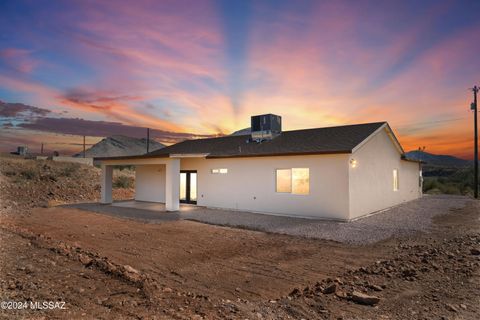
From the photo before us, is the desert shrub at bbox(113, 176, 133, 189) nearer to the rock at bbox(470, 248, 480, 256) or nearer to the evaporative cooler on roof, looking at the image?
the evaporative cooler on roof

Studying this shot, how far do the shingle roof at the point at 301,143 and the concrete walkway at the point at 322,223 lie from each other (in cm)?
270

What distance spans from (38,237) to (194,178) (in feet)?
29.2

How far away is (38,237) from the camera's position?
808 cm

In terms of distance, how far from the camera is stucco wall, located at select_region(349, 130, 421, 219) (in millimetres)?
11828

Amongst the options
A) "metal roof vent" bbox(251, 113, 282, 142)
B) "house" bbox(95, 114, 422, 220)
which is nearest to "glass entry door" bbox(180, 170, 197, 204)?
"house" bbox(95, 114, 422, 220)

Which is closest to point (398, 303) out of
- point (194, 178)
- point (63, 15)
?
point (63, 15)

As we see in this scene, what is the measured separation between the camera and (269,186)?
13.1 metres

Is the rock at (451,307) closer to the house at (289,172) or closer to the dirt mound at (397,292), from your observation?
the dirt mound at (397,292)

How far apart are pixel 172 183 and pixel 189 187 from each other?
2.74 metres

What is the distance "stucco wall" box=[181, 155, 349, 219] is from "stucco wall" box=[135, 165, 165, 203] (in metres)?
2.06

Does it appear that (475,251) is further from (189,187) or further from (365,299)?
(189,187)

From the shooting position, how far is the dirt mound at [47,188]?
17175 millimetres

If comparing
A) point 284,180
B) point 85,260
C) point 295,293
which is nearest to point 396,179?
point 284,180

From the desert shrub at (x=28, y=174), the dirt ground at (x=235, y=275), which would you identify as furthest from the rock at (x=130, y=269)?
the desert shrub at (x=28, y=174)
